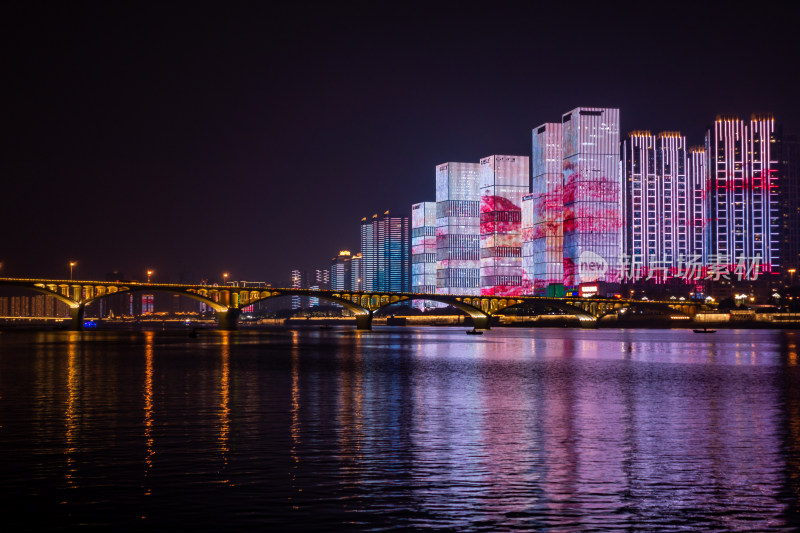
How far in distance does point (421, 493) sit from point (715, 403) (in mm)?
25821

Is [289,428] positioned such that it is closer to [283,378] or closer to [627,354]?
[283,378]

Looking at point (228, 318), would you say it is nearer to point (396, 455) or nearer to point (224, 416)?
point (224, 416)

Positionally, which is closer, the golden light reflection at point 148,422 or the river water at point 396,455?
the river water at point 396,455

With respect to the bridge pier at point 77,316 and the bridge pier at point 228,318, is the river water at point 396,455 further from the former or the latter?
the bridge pier at point 228,318

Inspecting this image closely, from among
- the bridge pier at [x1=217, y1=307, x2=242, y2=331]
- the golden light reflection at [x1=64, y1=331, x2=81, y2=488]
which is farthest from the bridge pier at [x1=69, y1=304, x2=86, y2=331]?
the golden light reflection at [x1=64, y1=331, x2=81, y2=488]

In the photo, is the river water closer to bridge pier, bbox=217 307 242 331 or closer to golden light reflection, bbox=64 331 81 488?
golden light reflection, bbox=64 331 81 488

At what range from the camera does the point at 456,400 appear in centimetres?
4303

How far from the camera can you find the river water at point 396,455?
61.5ft

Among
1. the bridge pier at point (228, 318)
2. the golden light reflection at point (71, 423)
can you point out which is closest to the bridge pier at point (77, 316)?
the bridge pier at point (228, 318)

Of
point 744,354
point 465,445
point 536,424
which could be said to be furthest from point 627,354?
point 465,445

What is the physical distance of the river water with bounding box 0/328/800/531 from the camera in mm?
18750

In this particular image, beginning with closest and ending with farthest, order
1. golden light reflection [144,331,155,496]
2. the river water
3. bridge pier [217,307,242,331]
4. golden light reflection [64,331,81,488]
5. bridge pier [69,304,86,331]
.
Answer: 1. the river water
2. golden light reflection [64,331,81,488]
3. golden light reflection [144,331,155,496]
4. bridge pier [69,304,86,331]
5. bridge pier [217,307,242,331]

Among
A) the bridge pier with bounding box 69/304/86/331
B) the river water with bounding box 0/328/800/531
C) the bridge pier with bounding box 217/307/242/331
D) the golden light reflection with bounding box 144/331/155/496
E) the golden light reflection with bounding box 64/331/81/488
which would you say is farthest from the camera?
the bridge pier with bounding box 217/307/242/331

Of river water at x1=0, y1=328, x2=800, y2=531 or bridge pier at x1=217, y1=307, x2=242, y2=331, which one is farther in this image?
bridge pier at x1=217, y1=307, x2=242, y2=331
